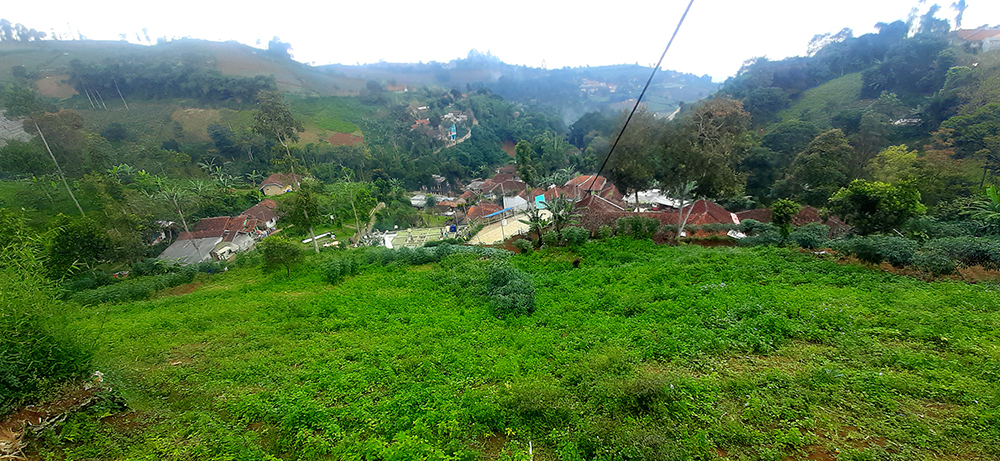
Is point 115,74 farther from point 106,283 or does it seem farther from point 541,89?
point 541,89

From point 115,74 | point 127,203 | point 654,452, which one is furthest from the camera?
point 115,74

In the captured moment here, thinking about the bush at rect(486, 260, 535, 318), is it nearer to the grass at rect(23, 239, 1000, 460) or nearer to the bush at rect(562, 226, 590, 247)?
the grass at rect(23, 239, 1000, 460)

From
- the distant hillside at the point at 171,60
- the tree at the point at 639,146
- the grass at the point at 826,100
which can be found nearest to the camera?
the tree at the point at 639,146

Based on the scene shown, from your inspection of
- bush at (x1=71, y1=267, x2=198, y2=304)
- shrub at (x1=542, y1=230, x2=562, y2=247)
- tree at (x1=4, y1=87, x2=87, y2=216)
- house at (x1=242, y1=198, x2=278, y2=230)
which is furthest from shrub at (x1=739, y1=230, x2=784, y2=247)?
tree at (x1=4, y1=87, x2=87, y2=216)

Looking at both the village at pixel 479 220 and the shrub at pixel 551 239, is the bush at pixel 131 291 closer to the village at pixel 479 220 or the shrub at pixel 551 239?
the village at pixel 479 220

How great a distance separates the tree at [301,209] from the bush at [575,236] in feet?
42.7

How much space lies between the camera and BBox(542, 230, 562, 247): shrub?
47.7 feet

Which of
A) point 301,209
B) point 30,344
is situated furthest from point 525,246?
point 30,344

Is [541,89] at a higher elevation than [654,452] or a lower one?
higher

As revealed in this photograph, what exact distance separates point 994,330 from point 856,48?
55.8 metres

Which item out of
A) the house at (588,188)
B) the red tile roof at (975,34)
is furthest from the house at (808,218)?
the red tile roof at (975,34)

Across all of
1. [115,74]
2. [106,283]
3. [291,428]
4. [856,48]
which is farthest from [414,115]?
[291,428]

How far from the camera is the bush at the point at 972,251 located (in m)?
8.90

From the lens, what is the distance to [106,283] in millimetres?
16156
